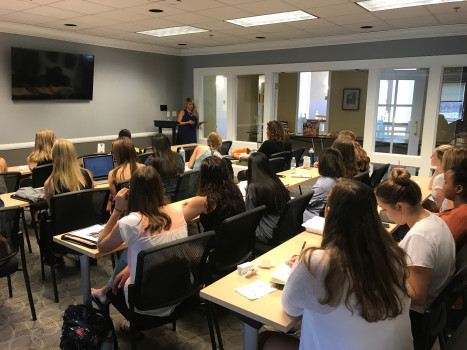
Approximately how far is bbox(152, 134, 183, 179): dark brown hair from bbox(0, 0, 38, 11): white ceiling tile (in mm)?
2680

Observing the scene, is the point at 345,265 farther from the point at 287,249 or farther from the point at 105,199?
the point at 105,199

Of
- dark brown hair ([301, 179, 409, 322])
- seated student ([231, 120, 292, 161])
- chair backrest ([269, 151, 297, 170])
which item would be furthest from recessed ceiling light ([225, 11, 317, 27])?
dark brown hair ([301, 179, 409, 322])

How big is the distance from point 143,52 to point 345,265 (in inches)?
320

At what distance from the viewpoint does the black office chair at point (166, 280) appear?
193 centimetres

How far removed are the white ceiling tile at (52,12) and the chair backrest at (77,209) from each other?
3.36 metres

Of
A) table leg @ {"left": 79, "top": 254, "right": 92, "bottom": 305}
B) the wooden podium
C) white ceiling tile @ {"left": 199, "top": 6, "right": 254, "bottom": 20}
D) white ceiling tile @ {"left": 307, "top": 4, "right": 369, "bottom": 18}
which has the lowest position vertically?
table leg @ {"left": 79, "top": 254, "right": 92, "bottom": 305}

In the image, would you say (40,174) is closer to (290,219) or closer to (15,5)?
(15,5)

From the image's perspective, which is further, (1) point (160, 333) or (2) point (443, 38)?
(2) point (443, 38)

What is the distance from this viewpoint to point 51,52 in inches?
265

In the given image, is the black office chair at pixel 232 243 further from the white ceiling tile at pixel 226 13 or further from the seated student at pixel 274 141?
the white ceiling tile at pixel 226 13

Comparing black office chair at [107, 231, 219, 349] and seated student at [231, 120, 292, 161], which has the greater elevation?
seated student at [231, 120, 292, 161]

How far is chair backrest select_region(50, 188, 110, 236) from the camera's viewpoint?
2.91 metres

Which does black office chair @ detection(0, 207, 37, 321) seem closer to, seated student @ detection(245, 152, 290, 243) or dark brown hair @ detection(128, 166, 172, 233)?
dark brown hair @ detection(128, 166, 172, 233)

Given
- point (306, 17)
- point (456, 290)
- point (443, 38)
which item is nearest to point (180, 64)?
point (306, 17)
